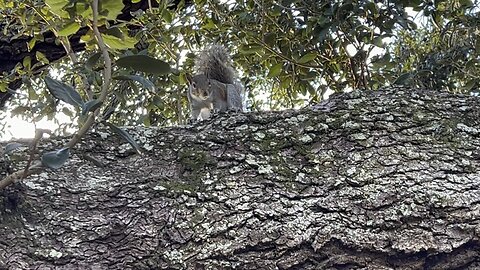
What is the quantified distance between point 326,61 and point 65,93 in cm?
117

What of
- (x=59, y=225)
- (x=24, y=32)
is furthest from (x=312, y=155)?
(x=24, y=32)

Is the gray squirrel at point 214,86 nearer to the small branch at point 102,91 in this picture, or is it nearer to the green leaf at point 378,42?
the green leaf at point 378,42

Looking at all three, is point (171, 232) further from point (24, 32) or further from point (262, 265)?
point (24, 32)

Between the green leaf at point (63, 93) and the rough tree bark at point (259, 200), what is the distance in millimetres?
102

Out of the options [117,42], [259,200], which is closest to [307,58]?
[259,200]

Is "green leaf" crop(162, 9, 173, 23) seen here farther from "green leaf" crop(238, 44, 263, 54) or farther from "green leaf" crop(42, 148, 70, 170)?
"green leaf" crop(42, 148, 70, 170)


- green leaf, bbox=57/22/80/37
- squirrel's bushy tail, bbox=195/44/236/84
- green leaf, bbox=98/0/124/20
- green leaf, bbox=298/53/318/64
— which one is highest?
squirrel's bushy tail, bbox=195/44/236/84

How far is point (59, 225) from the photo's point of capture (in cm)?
81

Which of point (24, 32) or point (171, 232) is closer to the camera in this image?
point (171, 232)

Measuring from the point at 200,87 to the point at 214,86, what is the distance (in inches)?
5.6

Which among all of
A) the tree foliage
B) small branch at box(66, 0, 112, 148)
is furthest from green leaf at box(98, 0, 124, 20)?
the tree foliage

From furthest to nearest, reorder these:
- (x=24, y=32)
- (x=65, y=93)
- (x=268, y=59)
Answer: (x=268, y=59)
(x=24, y=32)
(x=65, y=93)

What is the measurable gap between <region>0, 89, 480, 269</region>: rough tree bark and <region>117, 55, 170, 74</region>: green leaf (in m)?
0.14

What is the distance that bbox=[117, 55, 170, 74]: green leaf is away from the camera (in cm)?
69
